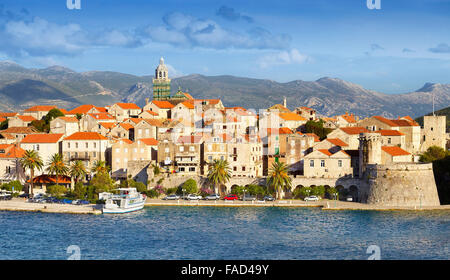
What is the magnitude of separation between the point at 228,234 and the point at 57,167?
3020 cm

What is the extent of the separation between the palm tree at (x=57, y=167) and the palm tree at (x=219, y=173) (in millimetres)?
18182

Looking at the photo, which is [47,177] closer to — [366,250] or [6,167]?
[6,167]

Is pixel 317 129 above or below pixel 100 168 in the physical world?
above

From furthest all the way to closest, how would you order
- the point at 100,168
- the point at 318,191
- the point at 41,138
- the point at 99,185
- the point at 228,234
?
the point at 41,138 → the point at 100,168 → the point at 99,185 → the point at 318,191 → the point at 228,234

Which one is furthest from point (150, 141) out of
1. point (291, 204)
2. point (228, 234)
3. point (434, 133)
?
point (434, 133)

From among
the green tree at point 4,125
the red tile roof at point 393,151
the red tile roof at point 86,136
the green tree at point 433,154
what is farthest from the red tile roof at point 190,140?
the green tree at point 4,125

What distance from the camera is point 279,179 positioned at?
72875 mm

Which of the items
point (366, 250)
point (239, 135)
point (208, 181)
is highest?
point (239, 135)

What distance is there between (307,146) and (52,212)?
3245cm

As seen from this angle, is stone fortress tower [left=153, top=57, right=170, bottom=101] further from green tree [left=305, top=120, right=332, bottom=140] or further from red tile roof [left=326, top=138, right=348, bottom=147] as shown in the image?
red tile roof [left=326, top=138, right=348, bottom=147]

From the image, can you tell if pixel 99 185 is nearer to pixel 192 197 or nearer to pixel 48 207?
pixel 48 207

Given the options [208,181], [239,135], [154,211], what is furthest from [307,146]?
[154,211]

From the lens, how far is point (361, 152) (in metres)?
73.8

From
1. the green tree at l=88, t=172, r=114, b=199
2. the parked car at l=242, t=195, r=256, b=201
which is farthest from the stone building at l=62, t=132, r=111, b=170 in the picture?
the parked car at l=242, t=195, r=256, b=201
